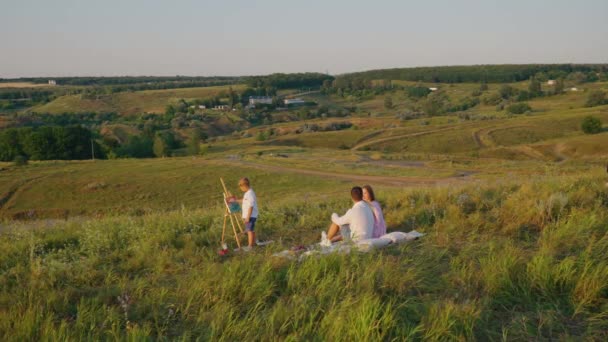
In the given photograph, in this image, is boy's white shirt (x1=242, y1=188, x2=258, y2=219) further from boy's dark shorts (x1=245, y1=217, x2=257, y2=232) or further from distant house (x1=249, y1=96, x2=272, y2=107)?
distant house (x1=249, y1=96, x2=272, y2=107)

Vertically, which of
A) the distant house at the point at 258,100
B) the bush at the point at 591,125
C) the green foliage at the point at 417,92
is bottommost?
the bush at the point at 591,125

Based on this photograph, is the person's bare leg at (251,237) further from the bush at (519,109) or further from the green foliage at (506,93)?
the green foliage at (506,93)

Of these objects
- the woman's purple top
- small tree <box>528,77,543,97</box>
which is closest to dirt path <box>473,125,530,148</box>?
small tree <box>528,77,543,97</box>

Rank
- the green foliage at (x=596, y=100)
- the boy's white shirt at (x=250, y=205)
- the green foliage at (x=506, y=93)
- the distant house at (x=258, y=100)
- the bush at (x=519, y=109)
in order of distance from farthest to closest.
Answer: the distant house at (x=258, y=100), the green foliage at (x=506, y=93), the bush at (x=519, y=109), the green foliage at (x=596, y=100), the boy's white shirt at (x=250, y=205)

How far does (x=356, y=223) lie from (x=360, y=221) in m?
0.07

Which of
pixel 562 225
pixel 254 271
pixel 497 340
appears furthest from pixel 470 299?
pixel 562 225

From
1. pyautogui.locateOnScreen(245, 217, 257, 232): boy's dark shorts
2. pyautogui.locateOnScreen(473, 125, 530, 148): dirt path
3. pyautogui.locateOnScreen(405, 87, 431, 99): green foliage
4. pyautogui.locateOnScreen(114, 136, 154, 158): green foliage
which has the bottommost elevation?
pyautogui.locateOnScreen(114, 136, 154, 158): green foliage

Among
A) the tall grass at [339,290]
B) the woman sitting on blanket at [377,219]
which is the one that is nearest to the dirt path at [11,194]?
the tall grass at [339,290]

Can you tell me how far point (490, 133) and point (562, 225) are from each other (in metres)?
84.8

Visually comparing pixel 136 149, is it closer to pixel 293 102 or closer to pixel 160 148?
pixel 160 148

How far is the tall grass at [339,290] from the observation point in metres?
4.29

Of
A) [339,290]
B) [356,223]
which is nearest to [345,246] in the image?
[356,223]

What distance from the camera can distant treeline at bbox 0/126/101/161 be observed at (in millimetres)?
83188

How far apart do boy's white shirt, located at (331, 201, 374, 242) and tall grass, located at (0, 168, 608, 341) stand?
71 cm
